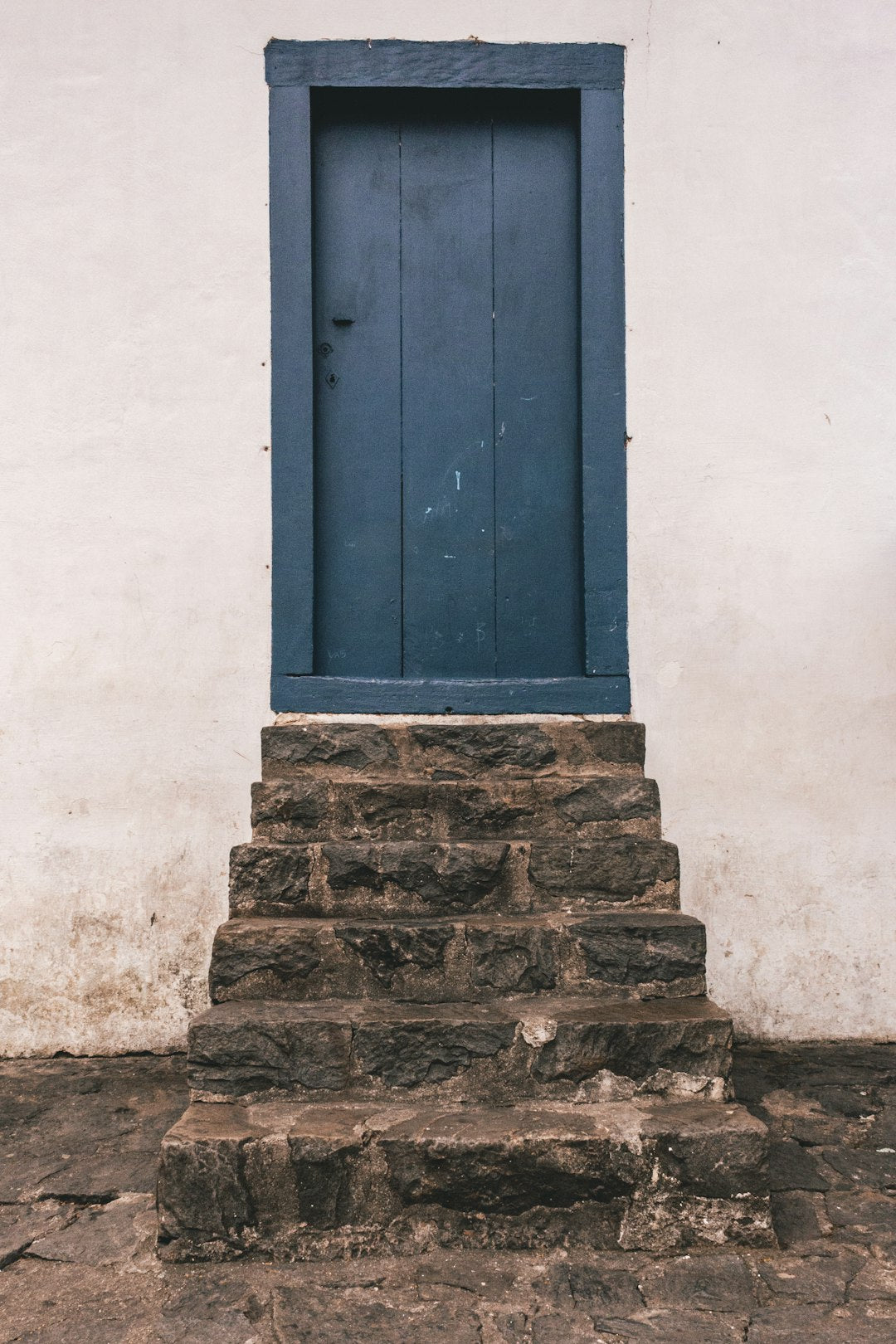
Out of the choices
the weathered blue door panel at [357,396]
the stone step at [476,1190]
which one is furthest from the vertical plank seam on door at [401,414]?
the stone step at [476,1190]

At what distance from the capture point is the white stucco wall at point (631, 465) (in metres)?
3.37

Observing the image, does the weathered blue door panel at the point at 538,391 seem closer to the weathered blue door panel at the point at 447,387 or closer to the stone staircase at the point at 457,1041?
the weathered blue door panel at the point at 447,387

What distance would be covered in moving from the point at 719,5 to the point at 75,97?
7.11 feet

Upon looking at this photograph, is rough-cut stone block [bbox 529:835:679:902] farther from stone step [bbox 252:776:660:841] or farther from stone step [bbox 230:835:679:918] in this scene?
stone step [bbox 252:776:660:841]

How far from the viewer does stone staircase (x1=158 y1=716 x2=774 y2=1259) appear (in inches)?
83.8

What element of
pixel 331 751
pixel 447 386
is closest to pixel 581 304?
pixel 447 386

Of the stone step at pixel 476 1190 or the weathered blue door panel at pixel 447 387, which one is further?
the weathered blue door panel at pixel 447 387

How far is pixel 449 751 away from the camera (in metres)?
3.12

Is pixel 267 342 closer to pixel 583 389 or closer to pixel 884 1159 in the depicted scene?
pixel 583 389

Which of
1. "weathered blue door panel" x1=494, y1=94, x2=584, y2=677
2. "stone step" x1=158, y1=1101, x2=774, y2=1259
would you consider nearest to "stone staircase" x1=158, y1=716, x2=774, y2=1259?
"stone step" x1=158, y1=1101, x2=774, y2=1259

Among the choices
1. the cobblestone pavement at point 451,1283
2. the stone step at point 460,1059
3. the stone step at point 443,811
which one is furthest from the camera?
the stone step at point 443,811

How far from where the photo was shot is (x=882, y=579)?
3.45m

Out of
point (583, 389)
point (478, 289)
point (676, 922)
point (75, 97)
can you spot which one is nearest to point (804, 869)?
point (676, 922)

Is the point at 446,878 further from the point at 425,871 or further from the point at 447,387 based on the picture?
the point at 447,387
